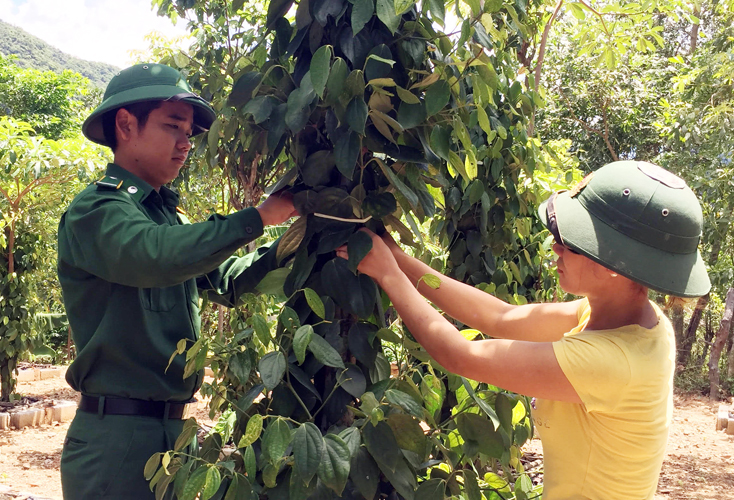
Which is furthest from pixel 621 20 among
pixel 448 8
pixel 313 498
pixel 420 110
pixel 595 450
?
pixel 313 498

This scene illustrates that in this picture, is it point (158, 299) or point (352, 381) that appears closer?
point (352, 381)

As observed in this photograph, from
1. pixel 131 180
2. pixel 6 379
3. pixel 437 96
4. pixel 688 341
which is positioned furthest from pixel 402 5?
pixel 688 341

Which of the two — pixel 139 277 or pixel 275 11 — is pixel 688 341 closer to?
pixel 275 11

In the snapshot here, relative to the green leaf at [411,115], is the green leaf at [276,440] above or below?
below

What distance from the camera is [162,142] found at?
4.91 ft

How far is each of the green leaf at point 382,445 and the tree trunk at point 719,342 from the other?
763 centimetres

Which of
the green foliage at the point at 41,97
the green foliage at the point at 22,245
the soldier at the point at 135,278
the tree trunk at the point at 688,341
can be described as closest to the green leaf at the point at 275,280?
the soldier at the point at 135,278

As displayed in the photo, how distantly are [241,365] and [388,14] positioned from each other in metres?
0.67

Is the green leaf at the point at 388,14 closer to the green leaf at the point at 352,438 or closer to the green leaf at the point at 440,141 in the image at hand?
the green leaf at the point at 440,141

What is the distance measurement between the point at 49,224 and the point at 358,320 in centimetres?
604

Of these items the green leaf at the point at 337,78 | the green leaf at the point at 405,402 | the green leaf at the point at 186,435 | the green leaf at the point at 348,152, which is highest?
the green leaf at the point at 337,78

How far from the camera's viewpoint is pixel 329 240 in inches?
47.8

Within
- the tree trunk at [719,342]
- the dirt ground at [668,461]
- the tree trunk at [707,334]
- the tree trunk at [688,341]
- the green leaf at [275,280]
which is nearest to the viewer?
the green leaf at [275,280]

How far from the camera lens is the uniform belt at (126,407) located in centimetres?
140
